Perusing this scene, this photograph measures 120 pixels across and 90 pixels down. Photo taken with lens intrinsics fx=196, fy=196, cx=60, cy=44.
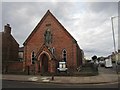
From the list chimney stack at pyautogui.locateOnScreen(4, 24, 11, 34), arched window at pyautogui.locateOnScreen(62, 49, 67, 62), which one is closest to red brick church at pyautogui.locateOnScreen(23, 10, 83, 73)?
arched window at pyautogui.locateOnScreen(62, 49, 67, 62)

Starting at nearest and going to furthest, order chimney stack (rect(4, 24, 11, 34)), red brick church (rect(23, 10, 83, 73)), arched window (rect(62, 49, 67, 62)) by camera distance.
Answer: red brick church (rect(23, 10, 83, 73)) → arched window (rect(62, 49, 67, 62)) → chimney stack (rect(4, 24, 11, 34))

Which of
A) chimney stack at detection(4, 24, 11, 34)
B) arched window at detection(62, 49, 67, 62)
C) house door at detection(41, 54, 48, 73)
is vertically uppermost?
chimney stack at detection(4, 24, 11, 34)

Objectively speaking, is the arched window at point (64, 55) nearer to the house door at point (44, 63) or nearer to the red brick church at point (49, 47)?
the red brick church at point (49, 47)

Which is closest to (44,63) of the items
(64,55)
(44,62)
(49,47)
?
(44,62)

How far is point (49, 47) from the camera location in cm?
3572

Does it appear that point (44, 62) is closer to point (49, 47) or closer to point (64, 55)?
point (49, 47)

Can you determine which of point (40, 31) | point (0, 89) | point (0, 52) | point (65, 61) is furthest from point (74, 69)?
point (0, 89)

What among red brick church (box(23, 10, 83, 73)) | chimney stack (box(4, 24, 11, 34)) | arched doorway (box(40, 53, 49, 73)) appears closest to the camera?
red brick church (box(23, 10, 83, 73))

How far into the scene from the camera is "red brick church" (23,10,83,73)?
109 feet

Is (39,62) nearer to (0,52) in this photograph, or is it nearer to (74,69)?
(74,69)

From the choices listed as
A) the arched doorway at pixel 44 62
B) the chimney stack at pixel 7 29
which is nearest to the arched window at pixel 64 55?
the arched doorway at pixel 44 62

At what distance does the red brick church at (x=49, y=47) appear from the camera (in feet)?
109

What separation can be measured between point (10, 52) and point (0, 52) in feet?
12.9

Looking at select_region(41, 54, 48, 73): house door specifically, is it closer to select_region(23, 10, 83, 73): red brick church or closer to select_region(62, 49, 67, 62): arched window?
select_region(23, 10, 83, 73): red brick church
